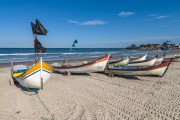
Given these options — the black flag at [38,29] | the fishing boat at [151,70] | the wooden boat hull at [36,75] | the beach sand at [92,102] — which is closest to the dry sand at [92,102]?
the beach sand at [92,102]

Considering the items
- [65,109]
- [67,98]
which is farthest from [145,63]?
[65,109]

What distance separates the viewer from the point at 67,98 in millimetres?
8000

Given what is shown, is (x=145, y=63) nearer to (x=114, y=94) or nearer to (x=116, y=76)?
(x=116, y=76)

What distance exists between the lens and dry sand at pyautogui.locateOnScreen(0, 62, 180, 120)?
6164mm

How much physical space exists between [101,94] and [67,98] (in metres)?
1.62

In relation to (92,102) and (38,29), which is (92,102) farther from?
(38,29)

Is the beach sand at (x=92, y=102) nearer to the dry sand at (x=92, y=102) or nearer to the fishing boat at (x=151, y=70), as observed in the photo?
the dry sand at (x=92, y=102)

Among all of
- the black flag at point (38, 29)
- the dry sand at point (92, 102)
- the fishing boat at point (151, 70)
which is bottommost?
the dry sand at point (92, 102)

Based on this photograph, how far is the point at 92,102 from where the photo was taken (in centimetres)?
750

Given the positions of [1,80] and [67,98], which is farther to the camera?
[1,80]

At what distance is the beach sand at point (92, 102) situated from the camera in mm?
6164

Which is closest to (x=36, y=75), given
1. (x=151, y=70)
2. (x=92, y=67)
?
(x=92, y=67)

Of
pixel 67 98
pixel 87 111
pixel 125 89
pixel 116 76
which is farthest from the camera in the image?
pixel 116 76

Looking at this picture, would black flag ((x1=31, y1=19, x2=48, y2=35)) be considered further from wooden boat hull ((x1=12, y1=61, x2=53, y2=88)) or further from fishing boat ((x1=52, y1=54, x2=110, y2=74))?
fishing boat ((x1=52, y1=54, x2=110, y2=74))
